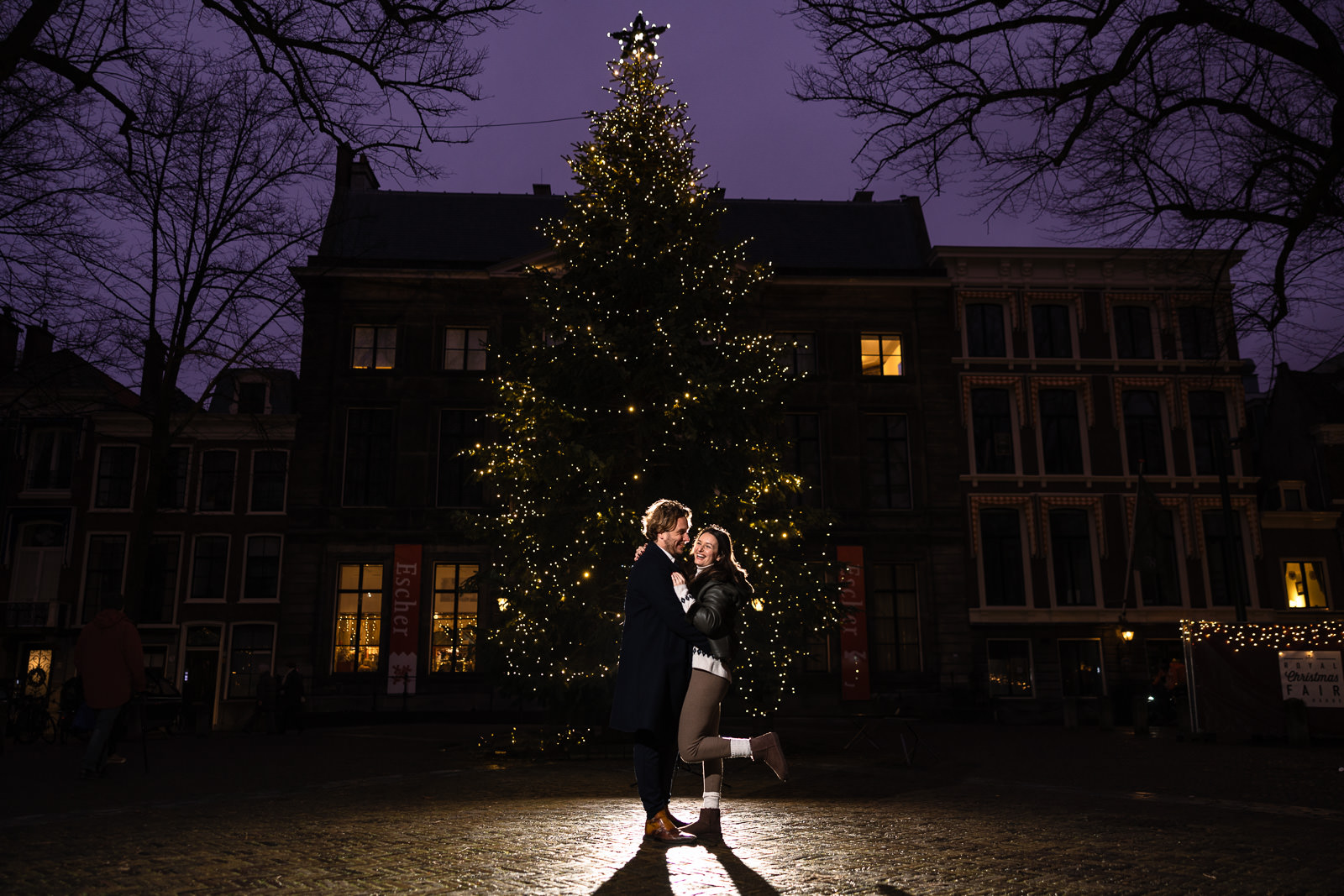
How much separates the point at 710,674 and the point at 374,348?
2688cm

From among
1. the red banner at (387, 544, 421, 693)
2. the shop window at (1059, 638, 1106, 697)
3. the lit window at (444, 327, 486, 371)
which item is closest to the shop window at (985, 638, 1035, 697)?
the shop window at (1059, 638, 1106, 697)

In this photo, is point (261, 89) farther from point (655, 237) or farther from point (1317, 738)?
point (1317, 738)

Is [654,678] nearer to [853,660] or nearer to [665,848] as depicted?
[665,848]

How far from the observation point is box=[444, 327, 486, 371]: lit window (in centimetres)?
3058

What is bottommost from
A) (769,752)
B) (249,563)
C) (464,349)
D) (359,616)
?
(769,752)

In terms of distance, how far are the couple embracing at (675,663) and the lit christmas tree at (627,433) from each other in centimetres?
861

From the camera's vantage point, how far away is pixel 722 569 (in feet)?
18.8

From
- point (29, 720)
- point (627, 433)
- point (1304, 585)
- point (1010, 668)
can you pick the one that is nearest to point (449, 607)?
point (29, 720)

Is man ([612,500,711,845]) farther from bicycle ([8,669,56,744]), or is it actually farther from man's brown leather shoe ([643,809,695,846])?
bicycle ([8,669,56,744])

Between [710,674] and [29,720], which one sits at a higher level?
[710,674]

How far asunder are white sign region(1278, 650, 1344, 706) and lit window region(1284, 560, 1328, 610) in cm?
1664

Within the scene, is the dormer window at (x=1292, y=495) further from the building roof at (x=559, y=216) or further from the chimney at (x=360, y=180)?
the chimney at (x=360, y=180)

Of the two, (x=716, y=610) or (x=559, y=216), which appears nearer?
(x=716, y=610)

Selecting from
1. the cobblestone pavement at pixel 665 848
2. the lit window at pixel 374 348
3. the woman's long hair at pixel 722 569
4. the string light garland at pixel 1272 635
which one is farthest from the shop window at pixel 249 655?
the woman's long hair at pixel 722 569
